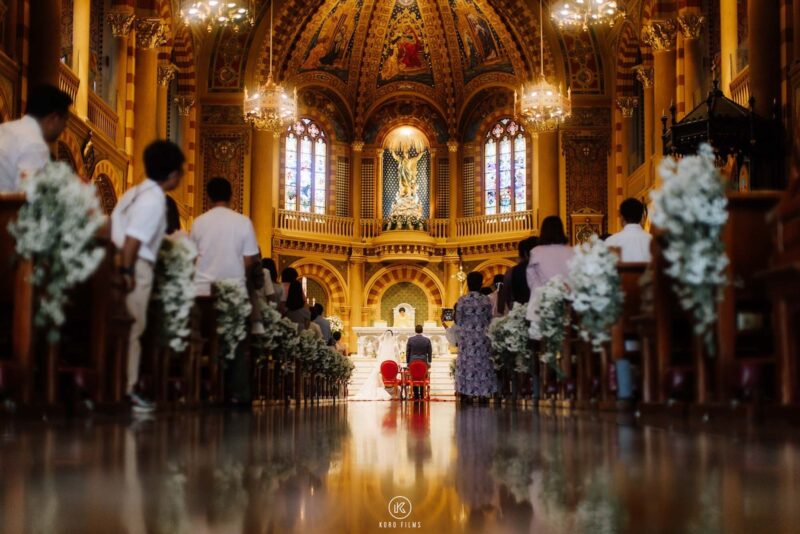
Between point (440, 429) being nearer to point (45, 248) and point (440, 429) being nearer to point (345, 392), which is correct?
point (45, 248)

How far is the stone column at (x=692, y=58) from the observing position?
64.5 feet

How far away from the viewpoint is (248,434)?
13.6ft

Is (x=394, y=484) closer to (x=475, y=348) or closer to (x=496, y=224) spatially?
Answer: (x=475, y=348)

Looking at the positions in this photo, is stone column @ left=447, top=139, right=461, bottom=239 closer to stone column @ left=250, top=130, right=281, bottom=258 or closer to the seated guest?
stone column @ left=250, top=130, right=281, bottom=258

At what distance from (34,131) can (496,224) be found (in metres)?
24.0

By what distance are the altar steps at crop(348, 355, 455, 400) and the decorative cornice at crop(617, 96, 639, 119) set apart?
715cm

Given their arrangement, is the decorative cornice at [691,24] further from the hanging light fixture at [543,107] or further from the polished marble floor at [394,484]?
the polished marble floor at [394,484]

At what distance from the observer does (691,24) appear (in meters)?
19.7

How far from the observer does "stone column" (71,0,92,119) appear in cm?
1764

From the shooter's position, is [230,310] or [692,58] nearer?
[230,310]

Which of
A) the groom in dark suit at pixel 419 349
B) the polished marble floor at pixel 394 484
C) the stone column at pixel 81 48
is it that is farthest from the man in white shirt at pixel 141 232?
the groom in dark suit at pixel 419 349

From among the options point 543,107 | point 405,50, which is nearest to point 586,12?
point 543,107

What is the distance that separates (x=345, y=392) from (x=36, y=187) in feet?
52.1

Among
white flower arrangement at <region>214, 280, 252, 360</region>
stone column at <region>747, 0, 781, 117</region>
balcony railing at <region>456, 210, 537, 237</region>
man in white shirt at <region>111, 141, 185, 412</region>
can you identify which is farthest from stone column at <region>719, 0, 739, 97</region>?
man in white shirt at <region>111, 141, 185, 412</region>
